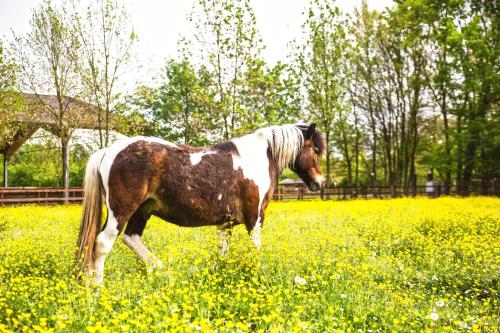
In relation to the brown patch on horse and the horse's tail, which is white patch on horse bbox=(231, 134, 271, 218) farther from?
the horse's tail

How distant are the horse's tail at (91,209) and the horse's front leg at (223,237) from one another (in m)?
1.57

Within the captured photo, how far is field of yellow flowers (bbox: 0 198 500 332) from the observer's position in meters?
3.76

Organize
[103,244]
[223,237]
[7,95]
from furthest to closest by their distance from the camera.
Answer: [7,95], [223,237], [103,244]

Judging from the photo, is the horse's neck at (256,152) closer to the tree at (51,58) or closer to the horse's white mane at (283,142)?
the horse's white mane at (283,142)

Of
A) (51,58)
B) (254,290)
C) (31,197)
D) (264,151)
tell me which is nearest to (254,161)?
(264,151)

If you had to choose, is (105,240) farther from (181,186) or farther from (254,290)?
Answer: (254,290)

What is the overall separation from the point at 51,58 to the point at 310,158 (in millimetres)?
21107

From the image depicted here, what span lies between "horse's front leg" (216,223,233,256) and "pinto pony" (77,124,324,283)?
1cm

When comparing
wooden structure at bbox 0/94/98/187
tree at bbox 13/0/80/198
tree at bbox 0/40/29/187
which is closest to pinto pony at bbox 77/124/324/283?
tree at bbox 0/40/29/187

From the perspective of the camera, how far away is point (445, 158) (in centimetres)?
2950

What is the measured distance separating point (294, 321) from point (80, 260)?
2.53 m

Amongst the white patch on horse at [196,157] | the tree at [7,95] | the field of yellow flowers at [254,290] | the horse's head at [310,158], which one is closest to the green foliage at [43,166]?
the tree at [7,95]

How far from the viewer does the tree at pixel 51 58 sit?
23094 millimetres

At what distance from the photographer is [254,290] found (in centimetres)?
411
